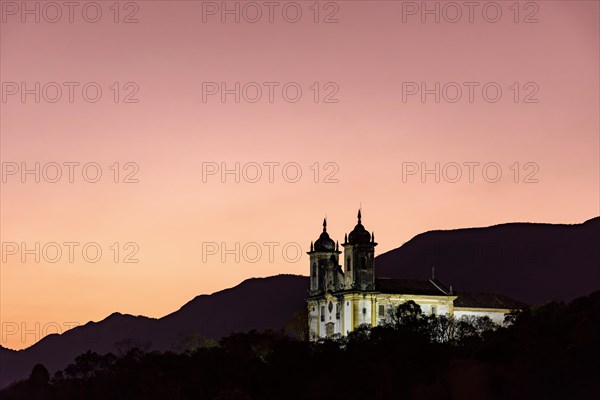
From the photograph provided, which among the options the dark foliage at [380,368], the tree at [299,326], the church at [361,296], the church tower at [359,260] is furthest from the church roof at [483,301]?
the dark foliage at [380,368]

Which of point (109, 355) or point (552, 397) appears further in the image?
point (109, 355)

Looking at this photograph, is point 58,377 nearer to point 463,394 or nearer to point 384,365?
point 384,365

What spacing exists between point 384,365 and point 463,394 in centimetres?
1052

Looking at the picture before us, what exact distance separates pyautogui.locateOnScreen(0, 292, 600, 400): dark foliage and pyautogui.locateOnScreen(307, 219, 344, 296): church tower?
71.3 ft

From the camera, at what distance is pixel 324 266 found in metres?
177

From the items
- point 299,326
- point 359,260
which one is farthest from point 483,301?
point 299,326

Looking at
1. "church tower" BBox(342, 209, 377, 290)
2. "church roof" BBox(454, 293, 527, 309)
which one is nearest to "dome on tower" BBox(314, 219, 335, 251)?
"church tower" BBox(342, 209, 377, 290)

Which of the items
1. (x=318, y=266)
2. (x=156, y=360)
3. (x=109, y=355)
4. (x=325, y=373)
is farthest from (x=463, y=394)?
(x=318, y=266)

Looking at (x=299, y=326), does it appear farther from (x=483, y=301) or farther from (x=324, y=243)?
(x=483, y=301)

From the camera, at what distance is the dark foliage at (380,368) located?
11100cm

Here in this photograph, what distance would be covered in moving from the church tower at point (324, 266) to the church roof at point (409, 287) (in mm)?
5266

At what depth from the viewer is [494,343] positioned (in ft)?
406

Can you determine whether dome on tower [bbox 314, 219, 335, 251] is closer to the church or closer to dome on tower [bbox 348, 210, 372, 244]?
the church

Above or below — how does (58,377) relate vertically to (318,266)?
below
